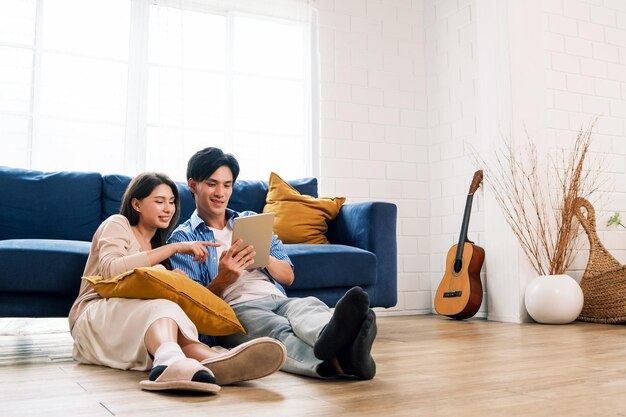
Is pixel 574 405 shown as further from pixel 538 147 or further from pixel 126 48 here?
pixel 126 48

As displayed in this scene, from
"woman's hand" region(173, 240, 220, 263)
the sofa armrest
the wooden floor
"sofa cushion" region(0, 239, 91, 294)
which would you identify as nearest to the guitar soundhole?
the sofa armrest

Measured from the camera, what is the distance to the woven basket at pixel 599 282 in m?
3.66

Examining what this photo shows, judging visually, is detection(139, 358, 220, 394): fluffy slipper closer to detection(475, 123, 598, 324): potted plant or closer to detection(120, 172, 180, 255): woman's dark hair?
detection(120, 172, 180, 255): woman's dark hair

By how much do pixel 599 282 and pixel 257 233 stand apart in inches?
103

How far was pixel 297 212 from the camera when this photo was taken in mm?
3406

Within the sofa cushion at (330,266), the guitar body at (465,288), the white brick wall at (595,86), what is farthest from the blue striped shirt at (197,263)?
the white brick wall at (595,86)

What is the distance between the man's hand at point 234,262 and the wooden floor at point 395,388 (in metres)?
0.40

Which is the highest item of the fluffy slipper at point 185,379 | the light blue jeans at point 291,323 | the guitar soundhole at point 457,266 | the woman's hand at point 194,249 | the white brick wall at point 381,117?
the white brick wall at point 381,117

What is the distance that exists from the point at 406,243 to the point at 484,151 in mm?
945

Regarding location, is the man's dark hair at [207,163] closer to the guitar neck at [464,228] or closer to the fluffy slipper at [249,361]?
the fluffy slipper at [249,361]

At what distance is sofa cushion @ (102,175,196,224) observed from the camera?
3.21m

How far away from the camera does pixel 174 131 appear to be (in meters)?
4.02

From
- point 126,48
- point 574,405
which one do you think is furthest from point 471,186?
point 574,405

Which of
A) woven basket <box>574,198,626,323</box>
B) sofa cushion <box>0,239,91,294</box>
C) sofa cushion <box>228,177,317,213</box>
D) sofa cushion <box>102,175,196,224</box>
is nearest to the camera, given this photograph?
sofa cushion <box>0,239,91,294</box>
